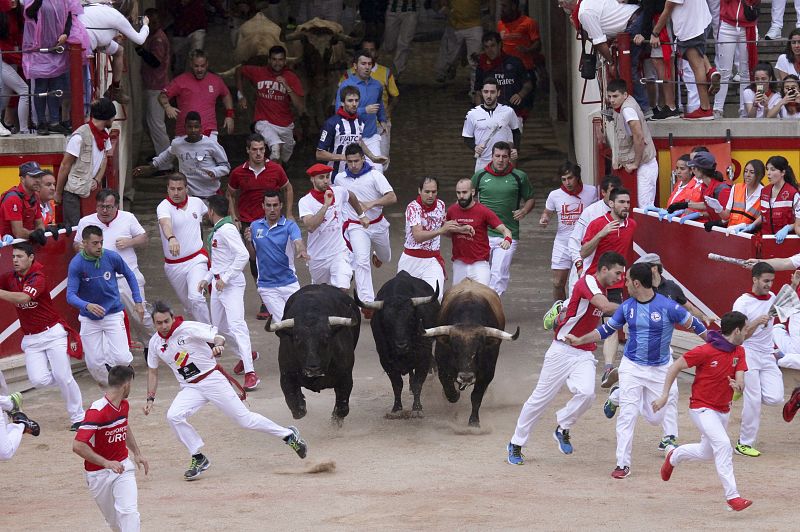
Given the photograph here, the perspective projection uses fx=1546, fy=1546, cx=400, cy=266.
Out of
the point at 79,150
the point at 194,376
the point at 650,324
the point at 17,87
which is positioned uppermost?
the point at 17,87

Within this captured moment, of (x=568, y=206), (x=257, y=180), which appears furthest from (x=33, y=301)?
(x=568, y=206)

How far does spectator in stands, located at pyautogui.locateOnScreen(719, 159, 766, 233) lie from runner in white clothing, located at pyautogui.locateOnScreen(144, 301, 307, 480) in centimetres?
501

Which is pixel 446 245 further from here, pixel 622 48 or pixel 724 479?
pixel 724 479

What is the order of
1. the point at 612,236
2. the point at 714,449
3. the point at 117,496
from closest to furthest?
the point at 117,496, the point at 714,449, the point at 612,236

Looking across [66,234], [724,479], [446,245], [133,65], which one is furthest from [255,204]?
[724,479]

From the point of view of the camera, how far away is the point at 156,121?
72.0 ft

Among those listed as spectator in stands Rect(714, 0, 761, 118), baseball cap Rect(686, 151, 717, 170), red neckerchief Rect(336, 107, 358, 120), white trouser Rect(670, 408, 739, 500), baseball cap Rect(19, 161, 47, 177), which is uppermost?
spectator in stands Rect(714, 0, 761, 118)

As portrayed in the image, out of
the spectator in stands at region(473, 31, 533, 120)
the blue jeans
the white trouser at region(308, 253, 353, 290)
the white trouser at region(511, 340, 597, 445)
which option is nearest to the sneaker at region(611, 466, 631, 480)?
the white trouser at region(511, 340, 597, 445)

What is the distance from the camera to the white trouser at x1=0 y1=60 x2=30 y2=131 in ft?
55.0

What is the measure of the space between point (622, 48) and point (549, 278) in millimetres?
3423

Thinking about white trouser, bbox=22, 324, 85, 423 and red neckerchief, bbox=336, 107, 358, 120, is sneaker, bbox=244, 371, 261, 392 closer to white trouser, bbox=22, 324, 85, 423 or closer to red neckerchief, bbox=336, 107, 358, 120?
white trouser, bbox=22, 324, 85, 423

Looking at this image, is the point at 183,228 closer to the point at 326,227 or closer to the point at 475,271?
the point at 326,227

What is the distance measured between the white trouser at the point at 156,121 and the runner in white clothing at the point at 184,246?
6.17 metres

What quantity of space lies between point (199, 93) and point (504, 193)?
5.07 metres
